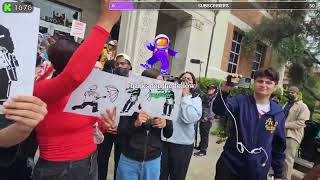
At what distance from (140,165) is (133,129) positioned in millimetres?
314

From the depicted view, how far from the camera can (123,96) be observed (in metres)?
2.10

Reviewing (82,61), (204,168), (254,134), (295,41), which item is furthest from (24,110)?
(295,41)

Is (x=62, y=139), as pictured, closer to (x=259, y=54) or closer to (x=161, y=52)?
(x=161, y=52)

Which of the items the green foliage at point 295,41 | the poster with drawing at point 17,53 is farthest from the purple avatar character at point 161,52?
the poster with drawing at point 17,53

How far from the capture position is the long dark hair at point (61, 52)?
5.94ft

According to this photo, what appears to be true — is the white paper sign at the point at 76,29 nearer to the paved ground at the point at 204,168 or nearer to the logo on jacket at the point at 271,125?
the paved ground at the point at 204,168

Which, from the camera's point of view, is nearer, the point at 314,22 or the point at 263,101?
the point at 263,101

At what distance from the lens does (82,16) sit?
10227 millimetres

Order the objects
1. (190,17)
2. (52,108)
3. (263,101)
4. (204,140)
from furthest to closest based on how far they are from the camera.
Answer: (190,17), (204,140), (263,101), (52,108)

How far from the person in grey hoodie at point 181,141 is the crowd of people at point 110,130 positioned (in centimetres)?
1

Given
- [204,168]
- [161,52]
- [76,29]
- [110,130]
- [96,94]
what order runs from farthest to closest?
[204,168] → [161,52] → [76,29] → [110,130] → [96,94]

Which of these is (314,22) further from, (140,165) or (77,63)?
(77,63)

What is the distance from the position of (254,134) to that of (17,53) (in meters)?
2.26

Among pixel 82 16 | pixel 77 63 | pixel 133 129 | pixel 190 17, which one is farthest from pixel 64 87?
pixel 190 17
